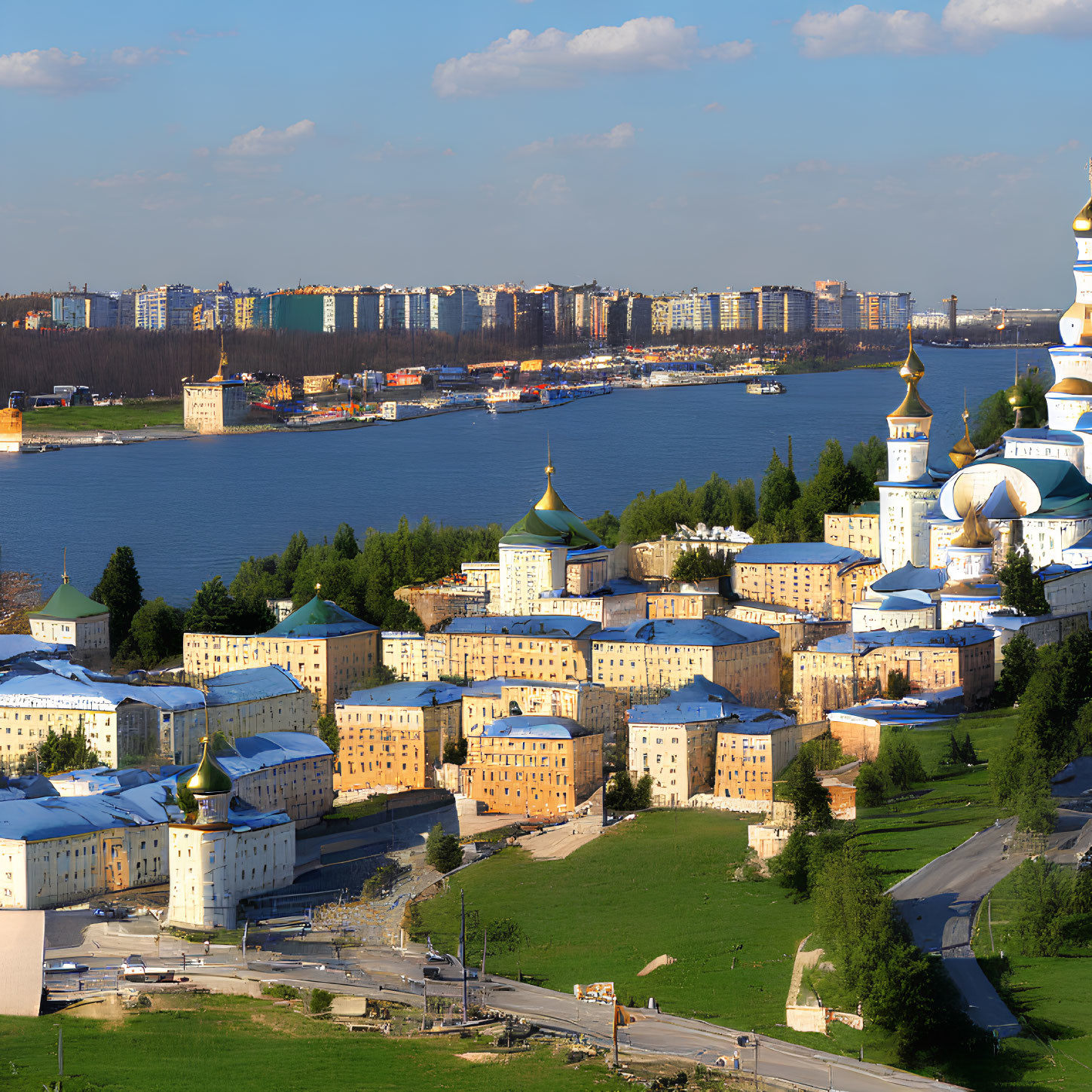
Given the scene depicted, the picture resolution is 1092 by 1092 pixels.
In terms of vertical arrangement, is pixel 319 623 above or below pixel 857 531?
below

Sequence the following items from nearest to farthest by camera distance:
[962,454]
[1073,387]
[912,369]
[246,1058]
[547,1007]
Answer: [246,1058]
[547,1007]
[1073,387]
[962,454]
[912,369]

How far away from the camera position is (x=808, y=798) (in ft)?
73.3

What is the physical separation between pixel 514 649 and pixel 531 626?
467 mm

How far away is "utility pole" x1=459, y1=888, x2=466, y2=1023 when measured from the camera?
18481 millimetres

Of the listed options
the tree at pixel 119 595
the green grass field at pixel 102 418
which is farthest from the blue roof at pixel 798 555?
the green grass field at pixel 102 418

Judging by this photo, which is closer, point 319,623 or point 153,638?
point 319,623

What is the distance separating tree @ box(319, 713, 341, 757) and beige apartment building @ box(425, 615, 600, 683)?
1.51 m

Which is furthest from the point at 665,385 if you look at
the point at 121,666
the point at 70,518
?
the point at 121,666

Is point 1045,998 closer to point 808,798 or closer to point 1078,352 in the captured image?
point 808,798

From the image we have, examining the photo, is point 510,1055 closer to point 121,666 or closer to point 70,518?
point 121,666

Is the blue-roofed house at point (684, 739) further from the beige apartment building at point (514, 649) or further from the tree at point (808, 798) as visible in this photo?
the beige apartment building at point (514, 649)

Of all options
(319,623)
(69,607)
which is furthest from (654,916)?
(69,607)

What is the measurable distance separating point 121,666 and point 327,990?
14.2 metres

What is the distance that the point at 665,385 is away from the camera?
95688 mm
